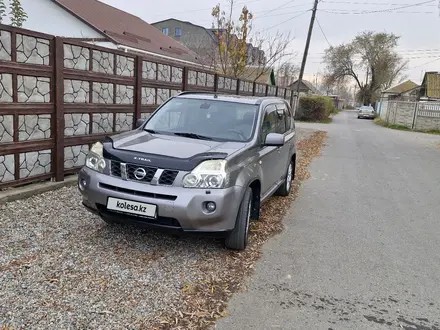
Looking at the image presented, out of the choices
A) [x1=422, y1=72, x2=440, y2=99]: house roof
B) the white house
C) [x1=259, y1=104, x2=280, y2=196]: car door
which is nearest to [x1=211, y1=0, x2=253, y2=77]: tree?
the white house

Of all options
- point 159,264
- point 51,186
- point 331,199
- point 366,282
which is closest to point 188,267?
point 159,264

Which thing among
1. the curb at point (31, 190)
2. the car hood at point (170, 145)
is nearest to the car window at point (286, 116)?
the car hood at point (170, 145)

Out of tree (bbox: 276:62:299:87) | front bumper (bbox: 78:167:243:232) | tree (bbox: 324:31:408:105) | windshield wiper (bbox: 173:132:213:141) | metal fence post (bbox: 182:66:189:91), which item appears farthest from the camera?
tree (bbox: 324:31:408:105)

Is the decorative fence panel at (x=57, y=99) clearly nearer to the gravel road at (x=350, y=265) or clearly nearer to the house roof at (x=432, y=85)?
the gravel road at (x=350, y=265)

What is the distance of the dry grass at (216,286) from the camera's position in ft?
9.25

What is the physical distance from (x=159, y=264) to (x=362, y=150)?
11.8 m

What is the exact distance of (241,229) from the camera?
3.98 m

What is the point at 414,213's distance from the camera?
6.16m

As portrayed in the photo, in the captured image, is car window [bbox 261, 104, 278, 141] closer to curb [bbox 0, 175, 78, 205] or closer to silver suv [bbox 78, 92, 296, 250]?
silver suv [bbox 78, 92, 296, 250]

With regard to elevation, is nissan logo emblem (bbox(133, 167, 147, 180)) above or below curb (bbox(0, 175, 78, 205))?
above

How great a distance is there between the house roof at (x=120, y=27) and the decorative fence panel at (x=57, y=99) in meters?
12.4

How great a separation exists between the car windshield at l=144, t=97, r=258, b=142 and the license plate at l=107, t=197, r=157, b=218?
48.8 inches

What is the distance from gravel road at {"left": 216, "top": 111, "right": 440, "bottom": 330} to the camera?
306 cm

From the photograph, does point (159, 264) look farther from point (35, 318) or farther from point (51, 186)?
point (51, 186)
